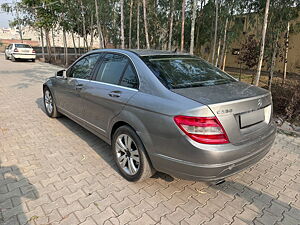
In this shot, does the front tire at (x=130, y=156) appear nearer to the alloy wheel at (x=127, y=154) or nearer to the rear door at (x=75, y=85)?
the alloy wheel at (x=127, y=154)

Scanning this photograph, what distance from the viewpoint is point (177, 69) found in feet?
8.86

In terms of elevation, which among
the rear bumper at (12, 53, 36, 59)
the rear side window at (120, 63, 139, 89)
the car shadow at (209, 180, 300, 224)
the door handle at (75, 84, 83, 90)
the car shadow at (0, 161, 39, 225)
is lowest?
the car shadow at (209, 180, 300, 224)

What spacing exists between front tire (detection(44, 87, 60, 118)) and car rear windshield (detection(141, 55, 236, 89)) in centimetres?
284

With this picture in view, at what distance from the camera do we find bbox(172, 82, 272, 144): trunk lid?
2.02m

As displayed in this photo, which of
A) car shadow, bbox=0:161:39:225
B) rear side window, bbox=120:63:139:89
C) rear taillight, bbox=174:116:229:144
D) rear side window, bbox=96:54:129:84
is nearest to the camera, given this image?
rear taillight, bbox=174:116:229:144

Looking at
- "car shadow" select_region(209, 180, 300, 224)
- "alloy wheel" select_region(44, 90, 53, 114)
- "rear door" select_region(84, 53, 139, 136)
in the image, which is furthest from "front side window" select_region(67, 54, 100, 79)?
"car shadow" select_region(209, 180, 300, 224)

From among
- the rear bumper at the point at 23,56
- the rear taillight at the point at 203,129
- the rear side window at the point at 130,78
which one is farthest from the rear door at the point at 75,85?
the rear bumper at the point at 23,56

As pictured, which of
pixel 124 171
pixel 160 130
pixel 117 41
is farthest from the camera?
pixel 117 41

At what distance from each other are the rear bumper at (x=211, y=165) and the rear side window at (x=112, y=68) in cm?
123

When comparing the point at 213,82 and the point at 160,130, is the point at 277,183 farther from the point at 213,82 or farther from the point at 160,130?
the point at 160,130

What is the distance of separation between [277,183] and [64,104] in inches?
144

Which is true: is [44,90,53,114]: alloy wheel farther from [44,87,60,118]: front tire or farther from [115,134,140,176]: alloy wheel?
[115,134,140,176]: alloy wheel

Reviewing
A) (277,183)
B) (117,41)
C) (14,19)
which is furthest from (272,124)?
(14,19)

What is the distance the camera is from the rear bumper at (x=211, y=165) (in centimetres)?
203
